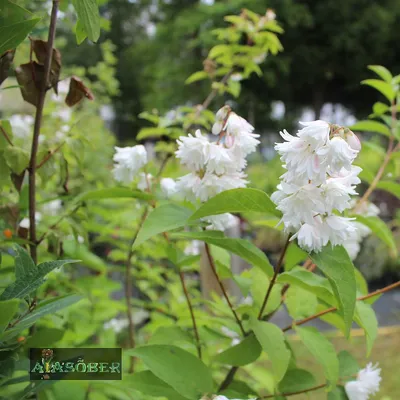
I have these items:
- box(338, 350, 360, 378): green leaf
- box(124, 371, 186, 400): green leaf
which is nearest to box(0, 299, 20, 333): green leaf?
box(124, 371, 186, 400): green leaf

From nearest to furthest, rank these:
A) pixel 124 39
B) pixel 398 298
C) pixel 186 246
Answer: pixel 186 246 → pixel 398 298 → pixel 124 39

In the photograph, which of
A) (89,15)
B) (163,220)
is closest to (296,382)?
(163,220)

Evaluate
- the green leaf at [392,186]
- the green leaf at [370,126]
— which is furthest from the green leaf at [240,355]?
the green leaf at [370,126]

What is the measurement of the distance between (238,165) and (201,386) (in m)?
0.27

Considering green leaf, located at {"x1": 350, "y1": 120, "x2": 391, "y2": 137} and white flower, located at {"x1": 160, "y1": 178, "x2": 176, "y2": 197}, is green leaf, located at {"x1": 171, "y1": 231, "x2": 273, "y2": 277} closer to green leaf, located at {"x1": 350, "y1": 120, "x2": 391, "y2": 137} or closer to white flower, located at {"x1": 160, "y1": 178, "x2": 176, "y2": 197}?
white flower, located at {"x1": 160, "y1": 178, "x2": 176, "y2": 197}

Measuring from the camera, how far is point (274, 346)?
1.68 ft

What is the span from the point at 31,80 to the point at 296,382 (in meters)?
0.54

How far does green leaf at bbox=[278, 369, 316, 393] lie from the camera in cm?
60

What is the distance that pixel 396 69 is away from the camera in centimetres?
843

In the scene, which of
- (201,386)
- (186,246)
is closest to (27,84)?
(201,386)

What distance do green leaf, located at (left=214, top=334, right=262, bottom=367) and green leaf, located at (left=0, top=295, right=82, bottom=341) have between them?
202mm

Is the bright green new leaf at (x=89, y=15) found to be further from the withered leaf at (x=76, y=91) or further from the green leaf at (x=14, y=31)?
the withered leaf at (x=76, y=91)

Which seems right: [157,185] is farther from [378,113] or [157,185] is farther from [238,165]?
[378,113]

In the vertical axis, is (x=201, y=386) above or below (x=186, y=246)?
below
